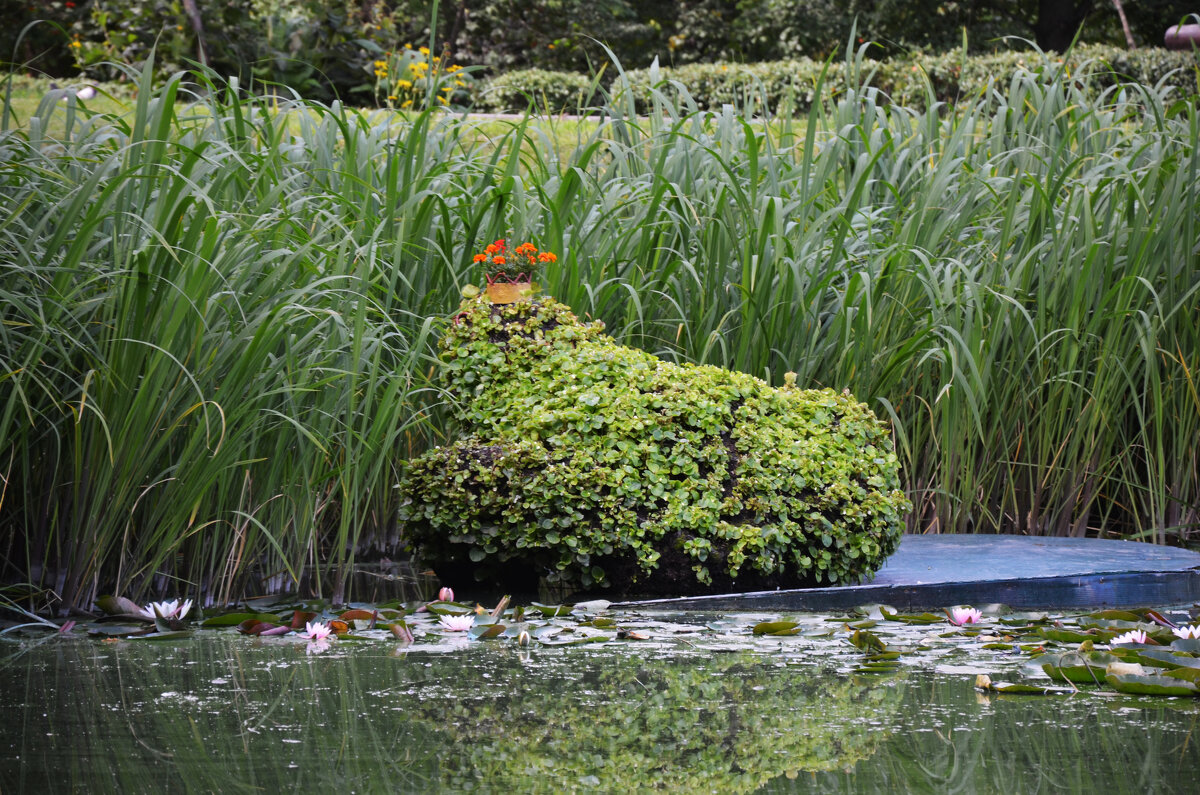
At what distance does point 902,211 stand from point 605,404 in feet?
6.84

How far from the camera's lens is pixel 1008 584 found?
3342 millimetres

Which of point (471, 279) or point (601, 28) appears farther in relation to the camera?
point (601, 28)

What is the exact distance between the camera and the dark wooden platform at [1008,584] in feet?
10.7

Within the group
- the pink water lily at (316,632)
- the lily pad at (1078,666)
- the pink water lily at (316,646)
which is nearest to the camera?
the lily pad at (1078,666)

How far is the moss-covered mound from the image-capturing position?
10.8 feet

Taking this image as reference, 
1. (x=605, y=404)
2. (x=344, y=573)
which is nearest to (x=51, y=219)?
(x=344, y=573)

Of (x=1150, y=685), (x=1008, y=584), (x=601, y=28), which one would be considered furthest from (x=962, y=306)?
(x=601, y=28)

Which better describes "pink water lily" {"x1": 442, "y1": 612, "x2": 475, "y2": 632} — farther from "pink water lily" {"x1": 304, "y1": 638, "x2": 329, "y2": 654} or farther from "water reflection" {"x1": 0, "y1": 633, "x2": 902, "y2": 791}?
"pink water lily" {"x1": 304, "y1": 638, "x2": 329, "y2": 654}

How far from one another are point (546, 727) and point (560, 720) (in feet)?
0.17

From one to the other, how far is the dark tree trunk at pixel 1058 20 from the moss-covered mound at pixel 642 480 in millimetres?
21052

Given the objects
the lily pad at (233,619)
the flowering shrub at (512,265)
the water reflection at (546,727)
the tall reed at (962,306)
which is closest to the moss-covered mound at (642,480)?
the flowering shrub at (512,265)

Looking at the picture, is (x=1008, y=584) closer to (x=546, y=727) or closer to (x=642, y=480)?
(x=642, y=480)

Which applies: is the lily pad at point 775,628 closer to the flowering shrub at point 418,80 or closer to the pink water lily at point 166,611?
the pink water lily at point 166,611

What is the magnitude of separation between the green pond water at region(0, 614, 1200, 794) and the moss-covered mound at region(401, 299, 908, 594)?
589 mm
